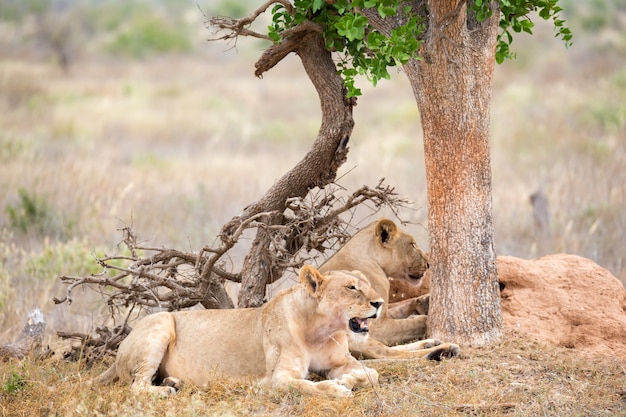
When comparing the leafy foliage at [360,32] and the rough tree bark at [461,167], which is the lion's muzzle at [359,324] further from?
the leafy foliage at [360,32]

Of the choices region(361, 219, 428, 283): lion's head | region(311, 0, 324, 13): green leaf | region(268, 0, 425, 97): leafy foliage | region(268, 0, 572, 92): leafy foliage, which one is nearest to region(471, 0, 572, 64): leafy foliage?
region(268, 0, 572, 92): leafy foliage

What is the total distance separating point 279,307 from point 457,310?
1394 mm

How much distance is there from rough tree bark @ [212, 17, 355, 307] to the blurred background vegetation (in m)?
→ 0.57

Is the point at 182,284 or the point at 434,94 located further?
the point at 182,284

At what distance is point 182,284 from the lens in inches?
291

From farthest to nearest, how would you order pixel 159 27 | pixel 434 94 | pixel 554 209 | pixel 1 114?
pixel 159 27 < pixel 1 114 < pixel 554 209 < pixel 434 94

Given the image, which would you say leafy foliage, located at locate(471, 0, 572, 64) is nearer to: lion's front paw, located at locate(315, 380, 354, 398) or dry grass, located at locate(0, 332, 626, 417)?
dry grass, located at locate(0, 332, 626, 417)

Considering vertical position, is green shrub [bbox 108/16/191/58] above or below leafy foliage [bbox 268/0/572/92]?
above

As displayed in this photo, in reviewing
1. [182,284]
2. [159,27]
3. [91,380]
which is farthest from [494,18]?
[159,27]

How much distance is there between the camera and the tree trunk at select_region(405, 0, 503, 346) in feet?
21.4

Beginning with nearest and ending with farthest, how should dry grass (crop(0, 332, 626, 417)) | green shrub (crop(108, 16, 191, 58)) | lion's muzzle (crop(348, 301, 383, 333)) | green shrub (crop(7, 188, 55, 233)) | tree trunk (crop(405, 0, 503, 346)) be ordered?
dry grass (crop(0, 332, 626, 417))
lion's muzzle (crop(348, 301, 383, 333))
tree trunk (crop(405, 0, 503, 346))
green shrub (crop(7, 188, 55, 233))
green shrub (crop(108, 16, 191, 58))

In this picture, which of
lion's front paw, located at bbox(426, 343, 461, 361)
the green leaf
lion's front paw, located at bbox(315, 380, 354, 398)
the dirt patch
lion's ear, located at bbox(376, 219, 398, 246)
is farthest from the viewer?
lion's ear, located at bbox(376, 219, 398, 246)

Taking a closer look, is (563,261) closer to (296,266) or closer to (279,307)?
(296,266)

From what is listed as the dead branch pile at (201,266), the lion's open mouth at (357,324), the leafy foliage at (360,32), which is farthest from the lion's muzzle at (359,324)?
→ the leafy foliage at (360,32)
